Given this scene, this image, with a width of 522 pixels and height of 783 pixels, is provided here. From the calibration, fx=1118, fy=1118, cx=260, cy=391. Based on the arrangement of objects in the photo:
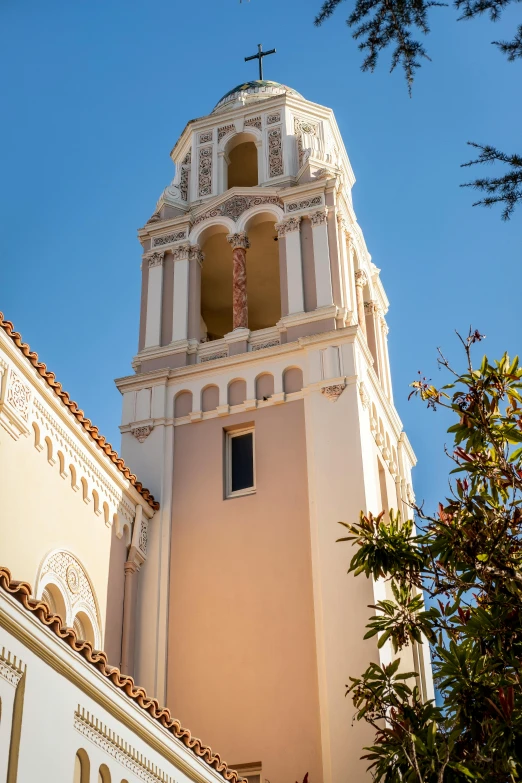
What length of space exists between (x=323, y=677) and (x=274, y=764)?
1177 mm

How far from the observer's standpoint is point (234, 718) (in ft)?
45.4

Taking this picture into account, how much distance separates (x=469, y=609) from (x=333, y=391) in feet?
21.2

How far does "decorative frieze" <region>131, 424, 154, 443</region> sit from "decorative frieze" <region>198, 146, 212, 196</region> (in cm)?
536

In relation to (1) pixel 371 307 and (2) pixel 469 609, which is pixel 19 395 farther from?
(1) pixel 371 307

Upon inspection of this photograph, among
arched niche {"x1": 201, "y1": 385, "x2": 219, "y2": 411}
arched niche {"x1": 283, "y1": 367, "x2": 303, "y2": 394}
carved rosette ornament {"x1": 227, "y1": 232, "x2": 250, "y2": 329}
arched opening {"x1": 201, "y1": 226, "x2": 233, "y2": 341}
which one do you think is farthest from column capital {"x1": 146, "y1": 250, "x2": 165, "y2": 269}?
arched niche {"x1": 283, "y1": 367, "x2": 303, "y2": 394}

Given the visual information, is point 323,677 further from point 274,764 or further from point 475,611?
point 475,611

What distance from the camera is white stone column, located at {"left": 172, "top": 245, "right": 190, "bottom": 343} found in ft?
60.3

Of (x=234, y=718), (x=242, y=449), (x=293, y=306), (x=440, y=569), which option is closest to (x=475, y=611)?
(x=440, y=569)

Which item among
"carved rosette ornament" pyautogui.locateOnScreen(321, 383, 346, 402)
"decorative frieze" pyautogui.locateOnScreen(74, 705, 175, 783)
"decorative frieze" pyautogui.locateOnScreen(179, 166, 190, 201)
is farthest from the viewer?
"decorative frieze" pyautogui.locateOnScreen(179, 166, 190, 201)

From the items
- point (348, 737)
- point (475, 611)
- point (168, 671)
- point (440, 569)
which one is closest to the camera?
point (475, 611)

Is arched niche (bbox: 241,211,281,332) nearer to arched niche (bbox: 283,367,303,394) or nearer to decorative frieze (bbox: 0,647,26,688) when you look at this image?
arched niche (bbox: 283,367,303,394)

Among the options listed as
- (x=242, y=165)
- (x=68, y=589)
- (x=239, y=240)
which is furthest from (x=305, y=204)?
(x=68, y=589)

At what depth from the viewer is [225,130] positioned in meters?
21.3

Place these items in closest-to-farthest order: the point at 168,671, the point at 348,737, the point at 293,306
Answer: the point at 348,737 → the point at 168,671 → the point at 293,306
